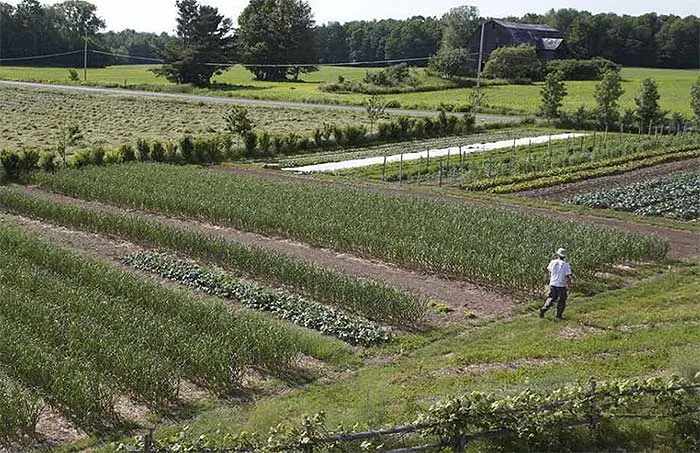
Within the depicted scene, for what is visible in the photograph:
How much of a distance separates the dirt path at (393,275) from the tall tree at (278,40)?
70.1 metres

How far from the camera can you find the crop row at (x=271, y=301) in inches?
589

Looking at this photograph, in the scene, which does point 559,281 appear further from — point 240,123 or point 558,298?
point 240,123

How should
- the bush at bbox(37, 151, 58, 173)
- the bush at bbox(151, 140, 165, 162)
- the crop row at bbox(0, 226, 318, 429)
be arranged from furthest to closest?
1. the bush at bbox(151, 140, 165, 162)
2. the bush at bbox(37, 151, 58, 173)
3. the crop row at bbox(0, 226, 318, 429)

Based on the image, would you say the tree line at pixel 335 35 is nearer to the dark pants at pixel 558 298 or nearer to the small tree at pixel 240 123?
the small tree at pixel 240 123

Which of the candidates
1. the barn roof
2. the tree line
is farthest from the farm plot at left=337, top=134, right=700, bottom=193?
the barn roof

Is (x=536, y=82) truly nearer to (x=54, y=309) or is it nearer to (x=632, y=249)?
(x=632, y=249)

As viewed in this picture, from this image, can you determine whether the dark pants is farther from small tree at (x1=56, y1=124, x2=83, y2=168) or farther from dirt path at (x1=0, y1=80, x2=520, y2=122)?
dirt path at (x1=0, y1=80, x2=520, y2=122)

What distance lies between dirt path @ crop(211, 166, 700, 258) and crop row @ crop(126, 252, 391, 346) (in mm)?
10351

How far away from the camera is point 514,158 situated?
125ft

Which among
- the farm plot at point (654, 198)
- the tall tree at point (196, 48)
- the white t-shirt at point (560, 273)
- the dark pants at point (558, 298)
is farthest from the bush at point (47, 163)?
the tall tree at point (196, 48)

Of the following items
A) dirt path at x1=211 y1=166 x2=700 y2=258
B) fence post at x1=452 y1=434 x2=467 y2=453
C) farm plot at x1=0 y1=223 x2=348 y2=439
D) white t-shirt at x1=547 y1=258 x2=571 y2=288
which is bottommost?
farm plot at x1=0 y1=223 x2=348 y2=439

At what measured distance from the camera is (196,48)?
8275 centimetres

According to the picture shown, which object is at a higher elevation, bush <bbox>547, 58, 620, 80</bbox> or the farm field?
bush <bbox>547, 58, 620, 80</bbox>

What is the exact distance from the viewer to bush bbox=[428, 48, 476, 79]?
83688 mm
